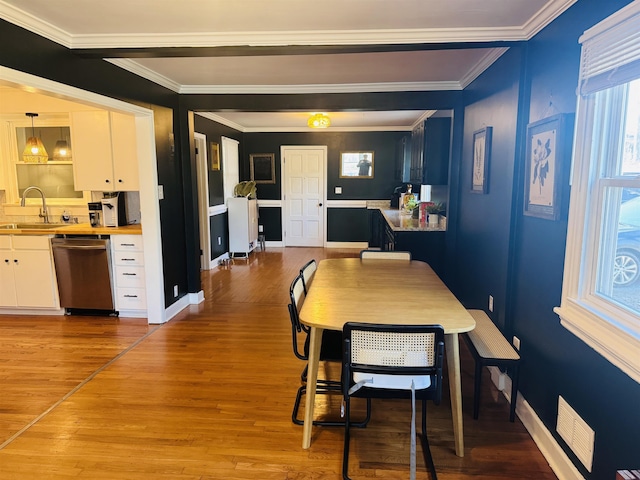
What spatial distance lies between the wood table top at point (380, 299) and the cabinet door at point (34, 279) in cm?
291

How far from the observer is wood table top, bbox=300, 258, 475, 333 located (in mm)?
1942

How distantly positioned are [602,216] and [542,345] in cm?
84

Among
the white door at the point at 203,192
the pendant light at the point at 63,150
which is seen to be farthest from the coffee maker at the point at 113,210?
the white door at the point at 203,192

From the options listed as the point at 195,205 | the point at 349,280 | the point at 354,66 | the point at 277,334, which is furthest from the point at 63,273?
the point at 354,66

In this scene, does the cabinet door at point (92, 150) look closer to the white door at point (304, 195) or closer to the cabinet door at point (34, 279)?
the cabinet door at point (34, 279)

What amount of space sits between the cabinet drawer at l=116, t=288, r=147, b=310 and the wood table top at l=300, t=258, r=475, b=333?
2103mm

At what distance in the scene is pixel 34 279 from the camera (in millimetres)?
4070

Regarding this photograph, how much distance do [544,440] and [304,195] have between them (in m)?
6.38

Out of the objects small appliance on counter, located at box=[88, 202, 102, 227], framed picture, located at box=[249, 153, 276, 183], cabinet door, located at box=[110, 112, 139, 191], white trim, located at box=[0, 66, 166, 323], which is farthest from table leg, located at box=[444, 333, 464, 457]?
framed picture, located at box=[249, 153, 276, 183]

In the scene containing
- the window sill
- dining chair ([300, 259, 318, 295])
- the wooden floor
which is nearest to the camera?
the window sill

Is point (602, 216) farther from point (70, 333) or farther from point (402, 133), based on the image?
point (402, 133)

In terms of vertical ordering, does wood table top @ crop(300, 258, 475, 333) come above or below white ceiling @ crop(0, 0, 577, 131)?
below

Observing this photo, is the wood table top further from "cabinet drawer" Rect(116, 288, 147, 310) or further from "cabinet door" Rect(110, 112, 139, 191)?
"cabinet door" Rect(110, 112, 139, 191)

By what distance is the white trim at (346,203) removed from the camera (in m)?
7.91
